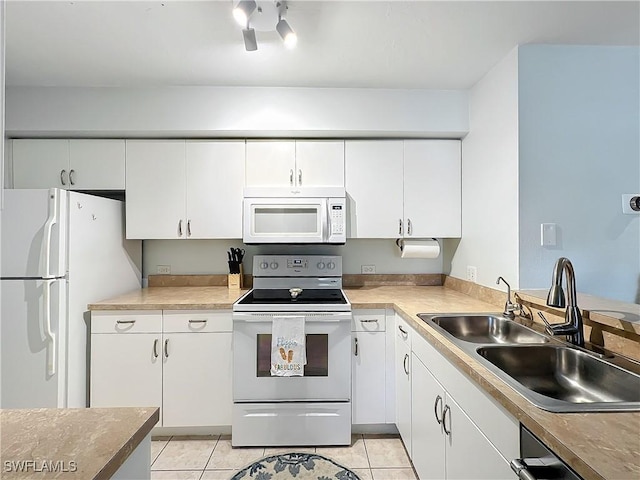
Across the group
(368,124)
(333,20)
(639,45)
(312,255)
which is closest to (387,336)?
(312,255)

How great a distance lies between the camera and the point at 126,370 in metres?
2.26

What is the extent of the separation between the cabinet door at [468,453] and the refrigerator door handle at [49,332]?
211 centimetres

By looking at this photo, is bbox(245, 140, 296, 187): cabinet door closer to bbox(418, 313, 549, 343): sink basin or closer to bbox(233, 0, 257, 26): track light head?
bbox(233, 0, 257, 26): track light head

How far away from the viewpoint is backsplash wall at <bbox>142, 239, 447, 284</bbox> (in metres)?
2.98

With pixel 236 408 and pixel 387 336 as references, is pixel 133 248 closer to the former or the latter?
pixel 236 408

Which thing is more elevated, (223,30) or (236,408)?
(223,30)

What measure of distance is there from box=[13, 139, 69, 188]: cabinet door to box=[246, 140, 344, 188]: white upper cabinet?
53.0 inches

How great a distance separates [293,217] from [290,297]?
0.57m

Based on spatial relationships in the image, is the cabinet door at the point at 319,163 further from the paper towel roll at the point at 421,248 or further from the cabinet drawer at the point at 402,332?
the cabinet drawer at the point at 402,332

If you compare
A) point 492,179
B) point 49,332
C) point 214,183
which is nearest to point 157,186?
point 214,183

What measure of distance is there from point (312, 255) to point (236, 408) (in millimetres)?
1220

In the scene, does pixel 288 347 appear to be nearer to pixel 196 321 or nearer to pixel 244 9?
pixel 196 321

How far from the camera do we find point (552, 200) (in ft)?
6.40

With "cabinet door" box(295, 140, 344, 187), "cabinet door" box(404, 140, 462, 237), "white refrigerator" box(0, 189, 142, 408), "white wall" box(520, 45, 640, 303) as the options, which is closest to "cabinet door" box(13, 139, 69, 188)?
"white refrigerator" box(0, 189, 142, 408)
